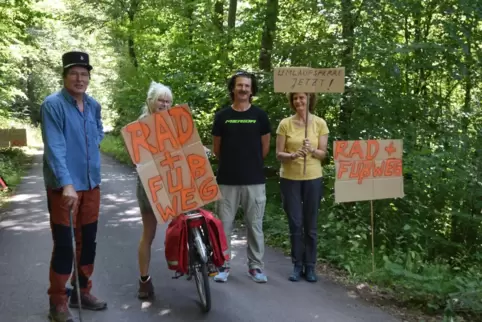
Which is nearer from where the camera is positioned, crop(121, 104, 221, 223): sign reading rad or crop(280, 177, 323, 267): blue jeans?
crop(121, 104, 221, 223): sign reading rad

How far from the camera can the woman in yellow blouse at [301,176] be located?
5.16 metres

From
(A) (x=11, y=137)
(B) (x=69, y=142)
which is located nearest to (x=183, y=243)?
(B) (x=69, y=142)

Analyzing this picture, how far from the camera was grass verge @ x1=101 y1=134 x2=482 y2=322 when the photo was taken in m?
4.35

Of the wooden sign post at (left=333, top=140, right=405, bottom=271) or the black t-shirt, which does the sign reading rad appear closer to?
the black t-shirt

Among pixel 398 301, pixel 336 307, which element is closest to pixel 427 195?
pixel 398 301

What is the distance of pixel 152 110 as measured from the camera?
4.52 m

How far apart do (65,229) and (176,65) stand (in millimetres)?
9808

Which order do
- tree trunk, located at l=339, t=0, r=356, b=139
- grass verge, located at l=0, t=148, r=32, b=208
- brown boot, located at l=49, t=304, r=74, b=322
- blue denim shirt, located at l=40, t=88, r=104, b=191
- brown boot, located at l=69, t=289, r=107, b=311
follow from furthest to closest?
grass verge, located at l=0, t=148, r=32, b=208 < tree trunk, located at l=339, t=0, r=356, b=139 < brown boot, located at l=69, t=289, r=107, b=311 < brown boot, located at l=49, t=304, r=74, b=322 < blue denim shirt, located at l=40, t=88, r=104, b=191

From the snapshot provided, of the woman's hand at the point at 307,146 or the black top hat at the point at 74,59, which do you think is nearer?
the black top hat at the point at 74,59

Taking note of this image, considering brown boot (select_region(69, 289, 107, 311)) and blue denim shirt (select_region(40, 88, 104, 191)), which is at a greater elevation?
blue denim shirt (select_region(40, 88, 104, 191))

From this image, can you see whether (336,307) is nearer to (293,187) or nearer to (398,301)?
(398,301)

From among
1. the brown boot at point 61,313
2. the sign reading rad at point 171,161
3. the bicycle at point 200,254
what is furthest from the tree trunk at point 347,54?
the brown boot at point 61,313

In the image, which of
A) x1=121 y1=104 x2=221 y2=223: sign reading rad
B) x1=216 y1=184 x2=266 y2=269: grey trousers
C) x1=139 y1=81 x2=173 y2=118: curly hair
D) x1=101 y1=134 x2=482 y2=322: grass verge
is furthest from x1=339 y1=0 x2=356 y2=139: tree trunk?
x1=139 y1=81 x2=173 y2=118: curly hair

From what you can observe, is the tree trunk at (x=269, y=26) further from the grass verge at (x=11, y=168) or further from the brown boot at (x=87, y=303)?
the grass verge at (x=11, y=168)
